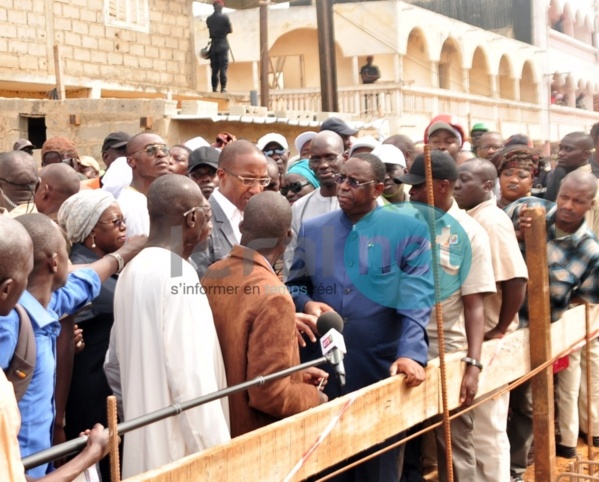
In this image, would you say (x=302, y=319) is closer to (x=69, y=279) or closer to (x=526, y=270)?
(x=69, y=279)

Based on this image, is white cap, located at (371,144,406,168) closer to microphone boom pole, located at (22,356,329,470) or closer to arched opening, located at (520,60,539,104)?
microphone boom pole, located at (22,356,329,470)

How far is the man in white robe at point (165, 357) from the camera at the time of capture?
3426 millimetres

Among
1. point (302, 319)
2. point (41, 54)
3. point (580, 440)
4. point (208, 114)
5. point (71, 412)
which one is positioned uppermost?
point (41, 54)

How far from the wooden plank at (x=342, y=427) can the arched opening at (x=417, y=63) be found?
27633mm

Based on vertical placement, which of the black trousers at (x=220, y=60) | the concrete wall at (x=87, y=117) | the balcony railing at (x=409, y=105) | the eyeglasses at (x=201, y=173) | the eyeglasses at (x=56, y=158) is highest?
the black trousers at (x=220, y=60)

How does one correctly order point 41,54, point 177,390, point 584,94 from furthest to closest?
point 584,94 < point 41,54 < point 177,390

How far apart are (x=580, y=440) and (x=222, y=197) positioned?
135 inches

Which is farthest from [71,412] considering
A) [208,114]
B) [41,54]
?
[41,54]

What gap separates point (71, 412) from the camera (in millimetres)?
4121

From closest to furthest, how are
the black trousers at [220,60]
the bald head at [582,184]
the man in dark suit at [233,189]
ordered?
the man in dark suit at [233,189], the bald head at [582,184], the black trousers at [220,60]

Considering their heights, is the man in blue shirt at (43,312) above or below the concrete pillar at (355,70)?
below

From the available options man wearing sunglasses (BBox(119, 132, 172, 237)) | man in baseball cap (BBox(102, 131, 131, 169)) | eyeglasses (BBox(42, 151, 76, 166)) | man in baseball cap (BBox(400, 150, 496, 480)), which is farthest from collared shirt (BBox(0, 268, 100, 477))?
eyeglasses (BBox(42, 151, 76, 166))

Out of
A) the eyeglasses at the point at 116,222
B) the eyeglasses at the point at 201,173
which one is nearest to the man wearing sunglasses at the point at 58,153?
the eyeglasses at the point at 201,173

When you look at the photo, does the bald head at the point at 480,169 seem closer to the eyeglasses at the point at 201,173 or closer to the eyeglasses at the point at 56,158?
the eyeglasses at the point at 201,173
